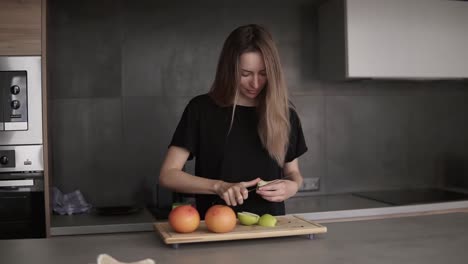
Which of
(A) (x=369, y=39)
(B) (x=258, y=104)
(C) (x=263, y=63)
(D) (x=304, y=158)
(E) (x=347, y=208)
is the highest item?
(A) (x=369, y=39)

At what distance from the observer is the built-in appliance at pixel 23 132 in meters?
2.51

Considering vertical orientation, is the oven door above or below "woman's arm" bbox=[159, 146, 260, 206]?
below

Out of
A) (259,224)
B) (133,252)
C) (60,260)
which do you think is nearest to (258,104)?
(259,224)

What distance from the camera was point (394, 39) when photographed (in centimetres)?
296

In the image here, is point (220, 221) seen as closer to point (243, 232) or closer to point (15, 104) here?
point (243, 232)

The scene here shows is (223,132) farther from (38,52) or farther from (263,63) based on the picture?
(38,52)

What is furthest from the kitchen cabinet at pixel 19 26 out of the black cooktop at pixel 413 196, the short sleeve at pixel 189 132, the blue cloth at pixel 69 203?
the black cooktop at pixel 413 196

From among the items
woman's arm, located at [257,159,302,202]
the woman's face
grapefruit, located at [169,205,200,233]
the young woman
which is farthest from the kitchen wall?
grapefruit, located at [169,205,200,233]

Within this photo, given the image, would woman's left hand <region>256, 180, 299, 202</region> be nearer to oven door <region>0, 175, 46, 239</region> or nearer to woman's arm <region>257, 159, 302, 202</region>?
woman's arm <region>257, 159, 302, 202</region>

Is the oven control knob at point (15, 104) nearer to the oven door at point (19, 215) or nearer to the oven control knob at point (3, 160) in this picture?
the oven control knob at point (3, 160)

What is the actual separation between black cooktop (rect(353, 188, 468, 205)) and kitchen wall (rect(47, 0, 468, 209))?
11 cm

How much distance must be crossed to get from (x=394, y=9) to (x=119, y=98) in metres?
1.56

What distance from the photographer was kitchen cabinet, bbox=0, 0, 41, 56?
2.51 metres

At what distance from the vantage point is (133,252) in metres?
1.37
